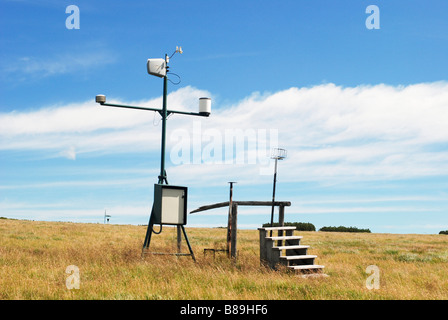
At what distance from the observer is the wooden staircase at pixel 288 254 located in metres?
11.5

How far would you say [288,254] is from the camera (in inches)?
496

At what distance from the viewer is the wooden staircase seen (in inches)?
453

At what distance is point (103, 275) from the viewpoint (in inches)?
419

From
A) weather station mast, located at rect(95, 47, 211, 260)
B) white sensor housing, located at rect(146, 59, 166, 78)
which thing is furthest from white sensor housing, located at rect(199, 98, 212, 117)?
white sensor housing, located at rect(146, 59, 166, 78)

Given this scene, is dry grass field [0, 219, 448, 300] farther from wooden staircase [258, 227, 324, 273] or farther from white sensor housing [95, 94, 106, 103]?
white sensor housing [95, 94, 106, 103]

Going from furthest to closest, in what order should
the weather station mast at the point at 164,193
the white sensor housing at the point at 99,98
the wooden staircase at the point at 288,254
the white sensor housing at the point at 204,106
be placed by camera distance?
the white sensor housing at the point at 204,106 < the white sensor housing at the point at 99,98 < the weather station mast at the point at 164,193 < the wooden staircase at the point at 288,254

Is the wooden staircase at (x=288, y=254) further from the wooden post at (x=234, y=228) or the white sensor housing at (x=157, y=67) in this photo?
the white sensor housing at (x=157, y=67)

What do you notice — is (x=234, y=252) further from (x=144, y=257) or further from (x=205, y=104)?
(x=205, y=104)

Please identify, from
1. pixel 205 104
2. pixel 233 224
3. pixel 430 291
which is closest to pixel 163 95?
pixel 205 104

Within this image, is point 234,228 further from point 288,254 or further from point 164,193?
point 164,193

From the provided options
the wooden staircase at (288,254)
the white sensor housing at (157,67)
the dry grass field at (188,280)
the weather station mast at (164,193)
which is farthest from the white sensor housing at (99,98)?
the wooden staircase at (288,254)

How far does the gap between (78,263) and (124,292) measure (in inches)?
193

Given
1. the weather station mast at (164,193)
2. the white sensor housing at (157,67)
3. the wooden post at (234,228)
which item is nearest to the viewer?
the wooden post at (234,228)
